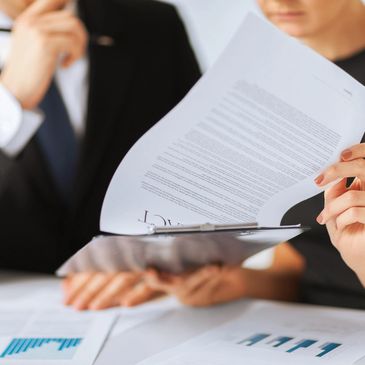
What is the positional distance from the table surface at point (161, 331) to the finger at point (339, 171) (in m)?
0.24

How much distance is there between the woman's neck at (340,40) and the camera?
1.14m

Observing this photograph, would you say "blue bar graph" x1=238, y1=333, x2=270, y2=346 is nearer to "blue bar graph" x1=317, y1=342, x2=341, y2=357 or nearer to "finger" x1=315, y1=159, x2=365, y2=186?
"blue bar graph" x1=317, y1=342, x2=341, y2=357

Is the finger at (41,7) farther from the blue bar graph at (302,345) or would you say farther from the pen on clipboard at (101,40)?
the blue bar graph at (302,345)

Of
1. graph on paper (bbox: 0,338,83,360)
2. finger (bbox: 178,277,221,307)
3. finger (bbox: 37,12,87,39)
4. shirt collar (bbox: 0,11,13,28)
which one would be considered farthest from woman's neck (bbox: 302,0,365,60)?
shirt collar (bbox: 0,11,13,28)

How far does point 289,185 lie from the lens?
2.50 ft

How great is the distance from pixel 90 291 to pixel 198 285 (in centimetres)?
21

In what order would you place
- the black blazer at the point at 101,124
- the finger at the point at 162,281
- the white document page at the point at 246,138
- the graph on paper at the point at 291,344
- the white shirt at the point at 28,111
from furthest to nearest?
1. the black blazer at the point at 101,124
2. the white shirt at the point at 28,111
3. the finger at the point at 162,281
4. the graph on paper at the point at 291,344
5. the white document page at the point at 246,138

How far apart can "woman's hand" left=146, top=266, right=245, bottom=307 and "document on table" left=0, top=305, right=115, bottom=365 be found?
11cm

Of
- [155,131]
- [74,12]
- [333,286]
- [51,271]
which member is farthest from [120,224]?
[74,12]

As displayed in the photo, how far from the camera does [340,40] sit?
1.14m

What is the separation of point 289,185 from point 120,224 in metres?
Result: 0.23

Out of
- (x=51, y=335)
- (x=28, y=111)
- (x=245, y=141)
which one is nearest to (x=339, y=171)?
(x=245, y=141)

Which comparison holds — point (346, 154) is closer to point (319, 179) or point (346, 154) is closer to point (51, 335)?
point (319, 179)

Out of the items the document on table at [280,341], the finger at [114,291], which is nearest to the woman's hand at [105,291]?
the finger at [114,291]
